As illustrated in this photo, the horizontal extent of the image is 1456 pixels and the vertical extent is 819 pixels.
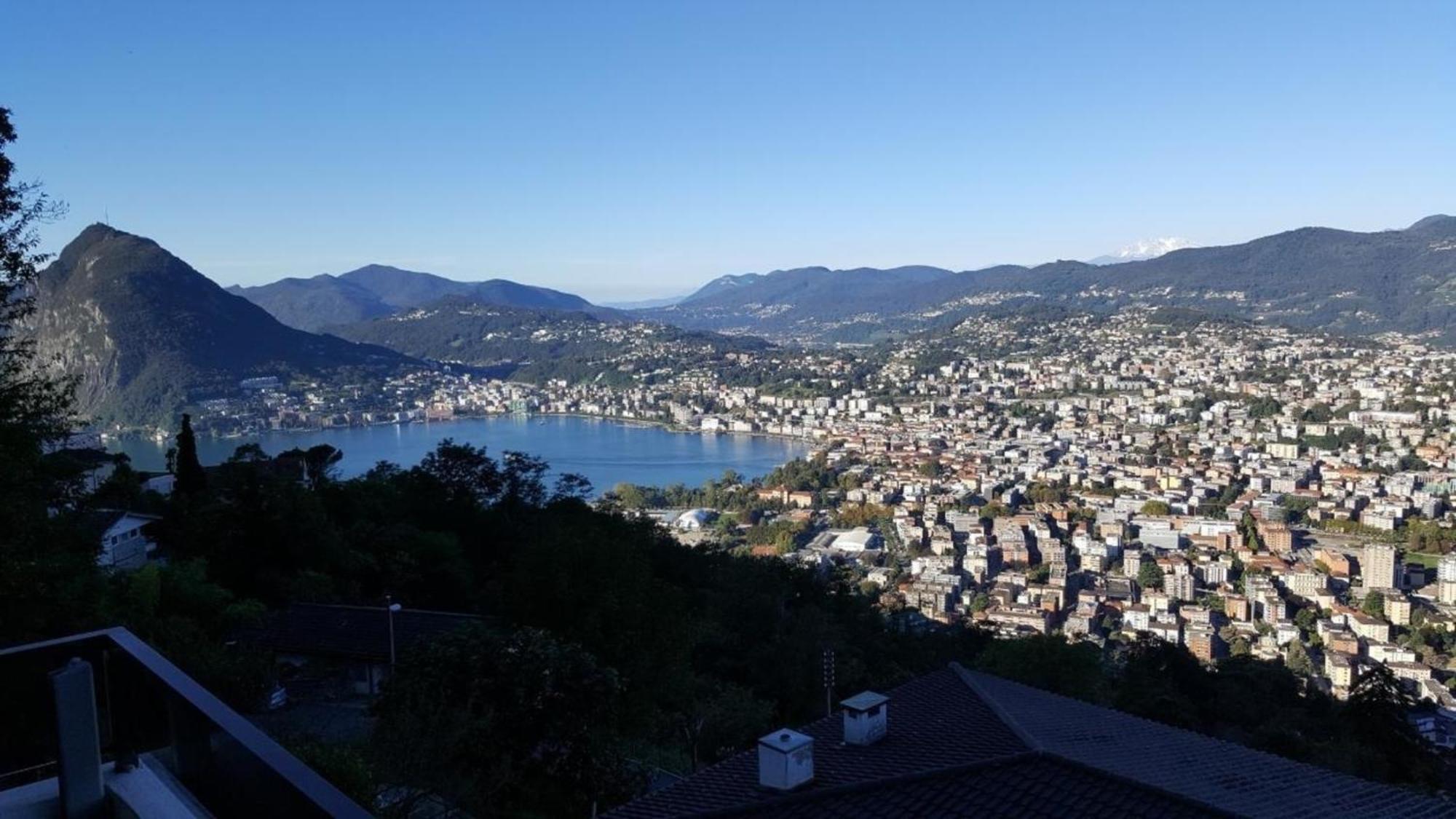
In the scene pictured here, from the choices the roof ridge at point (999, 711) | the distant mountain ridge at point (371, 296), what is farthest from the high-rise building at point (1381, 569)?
the distant mountain ridge at point (371, 296)

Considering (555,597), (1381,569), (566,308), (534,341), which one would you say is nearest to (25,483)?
(555,597)

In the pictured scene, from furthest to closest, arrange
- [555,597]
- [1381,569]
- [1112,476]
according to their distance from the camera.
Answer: [1112,476] < [1381,569] < [555,597]

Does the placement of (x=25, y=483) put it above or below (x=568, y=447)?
above

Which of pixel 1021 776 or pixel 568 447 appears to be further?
pixel 568 447

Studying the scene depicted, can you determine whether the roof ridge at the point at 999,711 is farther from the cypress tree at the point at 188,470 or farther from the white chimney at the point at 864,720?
the cypress tree at the point at 188,470

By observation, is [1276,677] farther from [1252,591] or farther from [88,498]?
[88,498]

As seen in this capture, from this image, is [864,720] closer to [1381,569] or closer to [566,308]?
[1381,569]

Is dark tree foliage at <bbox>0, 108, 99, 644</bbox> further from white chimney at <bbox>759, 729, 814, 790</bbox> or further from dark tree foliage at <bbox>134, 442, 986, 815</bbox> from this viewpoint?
white chimney at <bbox>759, 729, 814, 790</bbox>

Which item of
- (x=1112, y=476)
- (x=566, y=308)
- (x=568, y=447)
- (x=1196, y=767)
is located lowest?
(x=1112, y=476)
